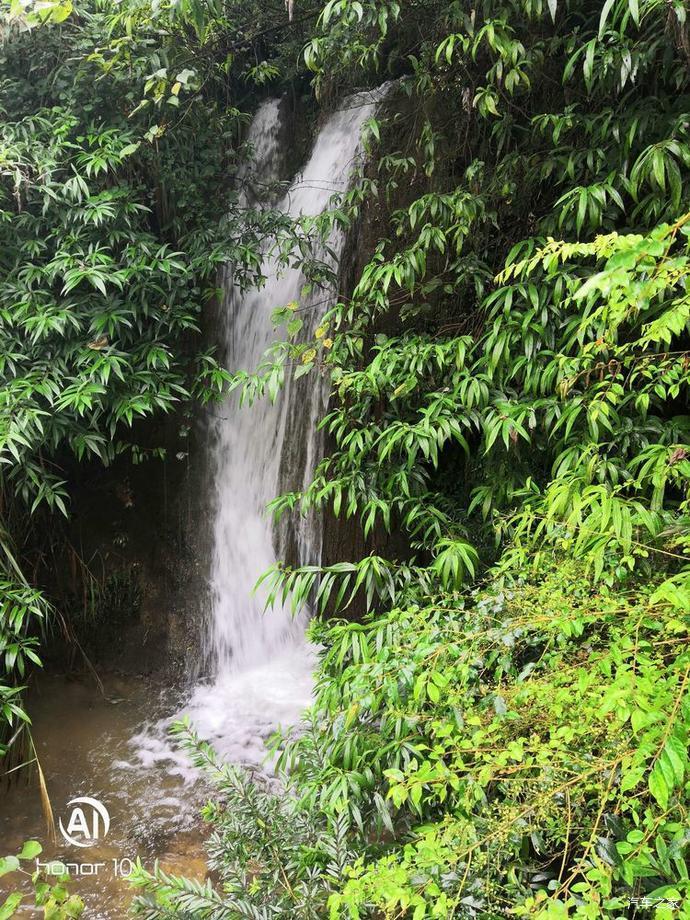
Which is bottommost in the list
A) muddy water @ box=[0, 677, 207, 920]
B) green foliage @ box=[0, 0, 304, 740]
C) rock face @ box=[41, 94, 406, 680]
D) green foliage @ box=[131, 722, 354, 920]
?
muddy water @ box=[0, 677, 207, 920]

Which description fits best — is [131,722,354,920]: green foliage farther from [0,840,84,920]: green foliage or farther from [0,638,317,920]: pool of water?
[0,840,84,920]: green foliage

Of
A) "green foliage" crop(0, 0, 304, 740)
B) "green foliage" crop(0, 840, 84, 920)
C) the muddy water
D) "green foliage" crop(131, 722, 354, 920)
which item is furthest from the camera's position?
"green foliage" crop(0, 0, 304, 740)

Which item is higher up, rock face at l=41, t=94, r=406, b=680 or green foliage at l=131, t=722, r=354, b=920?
rock face at l=41, t=94, r=406, b=680

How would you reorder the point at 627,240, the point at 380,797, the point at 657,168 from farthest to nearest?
the point at 657,168, the point at 380,797, the point at 627,240

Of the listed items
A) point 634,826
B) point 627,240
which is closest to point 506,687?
point 634,826

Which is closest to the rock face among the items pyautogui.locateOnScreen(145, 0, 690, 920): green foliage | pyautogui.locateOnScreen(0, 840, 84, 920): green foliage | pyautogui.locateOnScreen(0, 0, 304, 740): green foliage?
pyautogui.locateOnScreen(0, 0, 304, 740): green foliage

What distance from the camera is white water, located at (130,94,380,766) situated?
13.8 ft

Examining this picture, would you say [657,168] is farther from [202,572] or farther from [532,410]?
[202,572]

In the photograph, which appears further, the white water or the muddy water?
the white water

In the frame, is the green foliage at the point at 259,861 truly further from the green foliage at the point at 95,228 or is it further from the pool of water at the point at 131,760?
the green foliage at the point at 95,228

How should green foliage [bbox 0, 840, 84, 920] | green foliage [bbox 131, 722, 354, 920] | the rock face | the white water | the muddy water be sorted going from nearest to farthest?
green foliage [bbox 131, 722, 354, 920]
green foliage [bbox 0, 840, 84, 920]
the muddy water
the white water
the rock face

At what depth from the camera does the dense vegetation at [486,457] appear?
5.37ft

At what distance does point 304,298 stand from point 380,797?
10.9ft

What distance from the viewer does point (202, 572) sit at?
4812 millimetres
